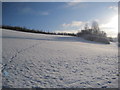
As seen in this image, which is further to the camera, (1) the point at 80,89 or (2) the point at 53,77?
(2) the point at 53,77

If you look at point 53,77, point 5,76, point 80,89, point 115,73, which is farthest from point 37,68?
point 115,73

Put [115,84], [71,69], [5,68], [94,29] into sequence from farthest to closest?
[94,29]
[71,69]
[5,68]
[115,84]

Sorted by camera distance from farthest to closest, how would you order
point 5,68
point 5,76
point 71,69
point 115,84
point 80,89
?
1. point 71,69
2. point 5,68
3. point 5,76
4. point 115,84
5. point 80,89

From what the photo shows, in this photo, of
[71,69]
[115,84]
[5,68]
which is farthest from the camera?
[71,69]

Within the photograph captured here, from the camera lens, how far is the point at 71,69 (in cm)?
366

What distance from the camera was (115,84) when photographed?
8.94 ft

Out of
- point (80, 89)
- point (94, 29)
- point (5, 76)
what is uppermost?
point (94, 29)

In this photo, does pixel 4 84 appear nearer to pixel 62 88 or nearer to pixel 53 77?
pixel 53 77

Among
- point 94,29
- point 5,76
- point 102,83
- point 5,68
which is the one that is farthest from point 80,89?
point 94,29

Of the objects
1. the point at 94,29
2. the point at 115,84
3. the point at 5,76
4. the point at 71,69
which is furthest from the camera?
the point at 94,29

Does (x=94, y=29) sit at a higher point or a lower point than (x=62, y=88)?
higher

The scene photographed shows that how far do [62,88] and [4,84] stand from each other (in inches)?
68.7

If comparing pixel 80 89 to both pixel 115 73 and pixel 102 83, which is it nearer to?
pixel 102 83

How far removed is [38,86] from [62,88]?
0.71 metres
